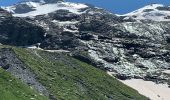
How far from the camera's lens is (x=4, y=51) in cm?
18212

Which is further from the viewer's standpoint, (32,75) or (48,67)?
(48,67)

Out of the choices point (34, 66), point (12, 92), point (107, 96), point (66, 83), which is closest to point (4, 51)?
point (34, 66)

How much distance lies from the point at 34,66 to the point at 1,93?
194 feet

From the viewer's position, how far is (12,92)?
414 ft

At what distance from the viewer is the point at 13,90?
129 meters

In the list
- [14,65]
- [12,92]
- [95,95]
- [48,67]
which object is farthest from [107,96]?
[12,92]

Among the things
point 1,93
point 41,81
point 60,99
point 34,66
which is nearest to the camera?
point 1,93

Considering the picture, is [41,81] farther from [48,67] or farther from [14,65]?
[48,67]

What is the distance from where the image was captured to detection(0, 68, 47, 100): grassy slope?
123 meters

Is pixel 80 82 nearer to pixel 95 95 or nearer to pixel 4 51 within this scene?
pixel 95 95

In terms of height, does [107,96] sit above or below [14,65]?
below

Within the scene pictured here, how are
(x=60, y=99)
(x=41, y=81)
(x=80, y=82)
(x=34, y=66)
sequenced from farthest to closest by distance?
(x=80, y=82) → (x=34, y=66) → (x=41, y=81) → (x=60, y=99)

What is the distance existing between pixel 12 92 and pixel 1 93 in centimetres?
516

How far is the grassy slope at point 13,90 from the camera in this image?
12251 cm
